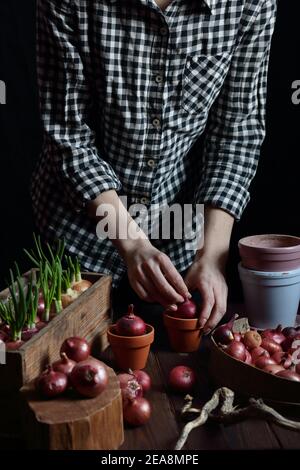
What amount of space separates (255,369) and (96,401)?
0.95 ft

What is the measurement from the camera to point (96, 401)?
1.18m

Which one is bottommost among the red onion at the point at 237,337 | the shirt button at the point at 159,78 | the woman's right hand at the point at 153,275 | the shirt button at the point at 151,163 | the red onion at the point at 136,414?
the red onion at the point at 136,414

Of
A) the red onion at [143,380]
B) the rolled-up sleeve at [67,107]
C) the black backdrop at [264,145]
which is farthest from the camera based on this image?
the black backdrop at [264,145]

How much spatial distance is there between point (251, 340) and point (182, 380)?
173 millimetres

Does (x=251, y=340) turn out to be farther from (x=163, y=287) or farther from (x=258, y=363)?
(x=163, y=287)

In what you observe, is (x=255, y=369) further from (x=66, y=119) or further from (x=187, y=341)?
(x=66, y=119)

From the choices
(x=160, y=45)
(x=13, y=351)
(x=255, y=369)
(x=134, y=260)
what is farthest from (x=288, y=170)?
(x=13, y=351)

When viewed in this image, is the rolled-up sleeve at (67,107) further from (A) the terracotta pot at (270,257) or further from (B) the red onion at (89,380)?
(B) the red onion at (89,380)

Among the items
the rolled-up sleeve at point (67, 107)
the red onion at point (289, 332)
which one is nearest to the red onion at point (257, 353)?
the red onion at point (289, 332)

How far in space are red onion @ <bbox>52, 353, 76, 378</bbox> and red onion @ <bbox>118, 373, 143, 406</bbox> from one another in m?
0.09

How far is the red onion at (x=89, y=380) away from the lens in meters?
1.18

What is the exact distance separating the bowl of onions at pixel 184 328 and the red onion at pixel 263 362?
0.61 ft

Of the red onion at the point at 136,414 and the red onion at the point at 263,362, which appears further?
the red onion at the point at 263,362

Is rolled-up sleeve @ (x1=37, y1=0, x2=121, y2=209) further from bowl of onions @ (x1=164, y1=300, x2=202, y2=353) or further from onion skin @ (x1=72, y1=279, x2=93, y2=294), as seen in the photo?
bowl of onions @ (x1=164, y1=300, x2=202, y2=353)
